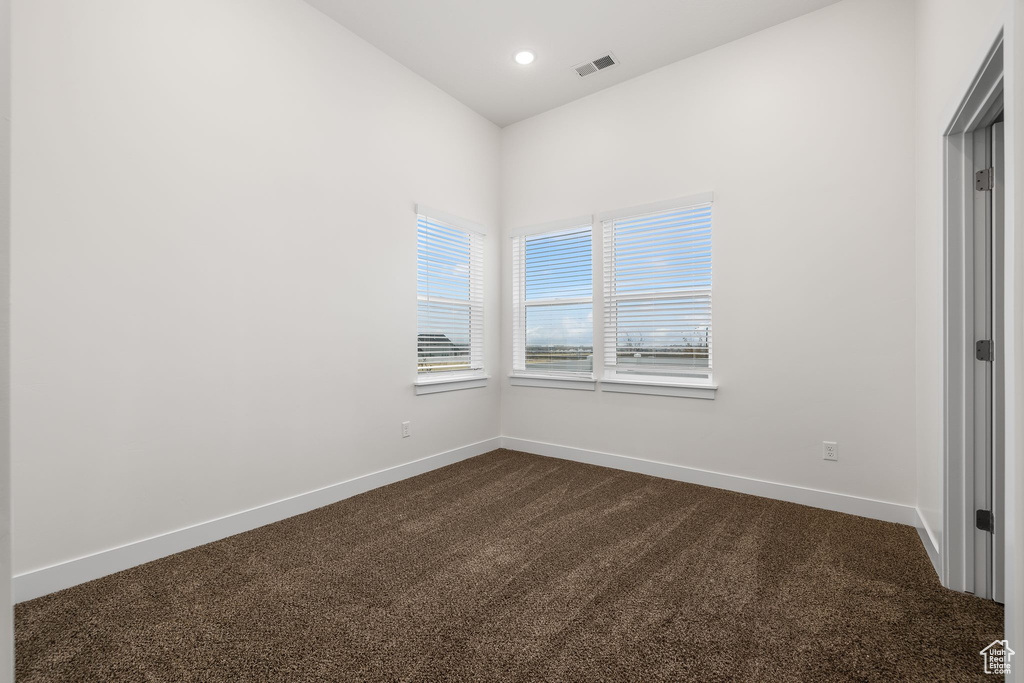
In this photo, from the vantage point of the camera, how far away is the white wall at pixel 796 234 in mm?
2717

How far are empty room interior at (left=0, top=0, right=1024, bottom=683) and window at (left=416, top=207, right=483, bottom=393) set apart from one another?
0.03 m

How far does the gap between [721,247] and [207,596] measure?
3540 mm

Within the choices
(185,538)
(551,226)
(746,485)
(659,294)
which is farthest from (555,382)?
(185,538)

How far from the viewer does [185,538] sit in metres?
2.33

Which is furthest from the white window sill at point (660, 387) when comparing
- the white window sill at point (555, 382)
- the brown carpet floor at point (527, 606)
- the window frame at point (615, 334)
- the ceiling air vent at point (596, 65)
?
the ceiling air vent at point (596, 65)

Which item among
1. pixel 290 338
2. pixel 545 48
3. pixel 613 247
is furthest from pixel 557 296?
pixel 290 338

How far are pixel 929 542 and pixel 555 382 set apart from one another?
2.58 m

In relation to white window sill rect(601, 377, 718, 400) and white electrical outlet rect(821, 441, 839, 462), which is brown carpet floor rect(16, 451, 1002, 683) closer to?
white electrical outlet rect(821, 441, 839, 462)

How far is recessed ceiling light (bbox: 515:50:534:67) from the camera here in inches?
133

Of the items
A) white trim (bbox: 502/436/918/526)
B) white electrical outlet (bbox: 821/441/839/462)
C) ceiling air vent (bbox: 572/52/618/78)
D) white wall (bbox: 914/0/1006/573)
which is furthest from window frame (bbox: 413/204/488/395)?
white wall (bbox: 914/0/1006/573)

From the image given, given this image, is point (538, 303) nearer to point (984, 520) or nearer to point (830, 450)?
point (830, 450)

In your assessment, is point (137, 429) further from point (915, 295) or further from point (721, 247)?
point (915, 295)

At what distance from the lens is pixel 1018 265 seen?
1188 mm

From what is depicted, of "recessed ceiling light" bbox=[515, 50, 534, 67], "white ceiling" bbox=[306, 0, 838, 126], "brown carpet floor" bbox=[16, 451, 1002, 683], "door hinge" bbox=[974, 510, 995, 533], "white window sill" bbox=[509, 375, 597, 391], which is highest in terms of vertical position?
"white ceiling" bbox=[306, 0, 838, 126]
